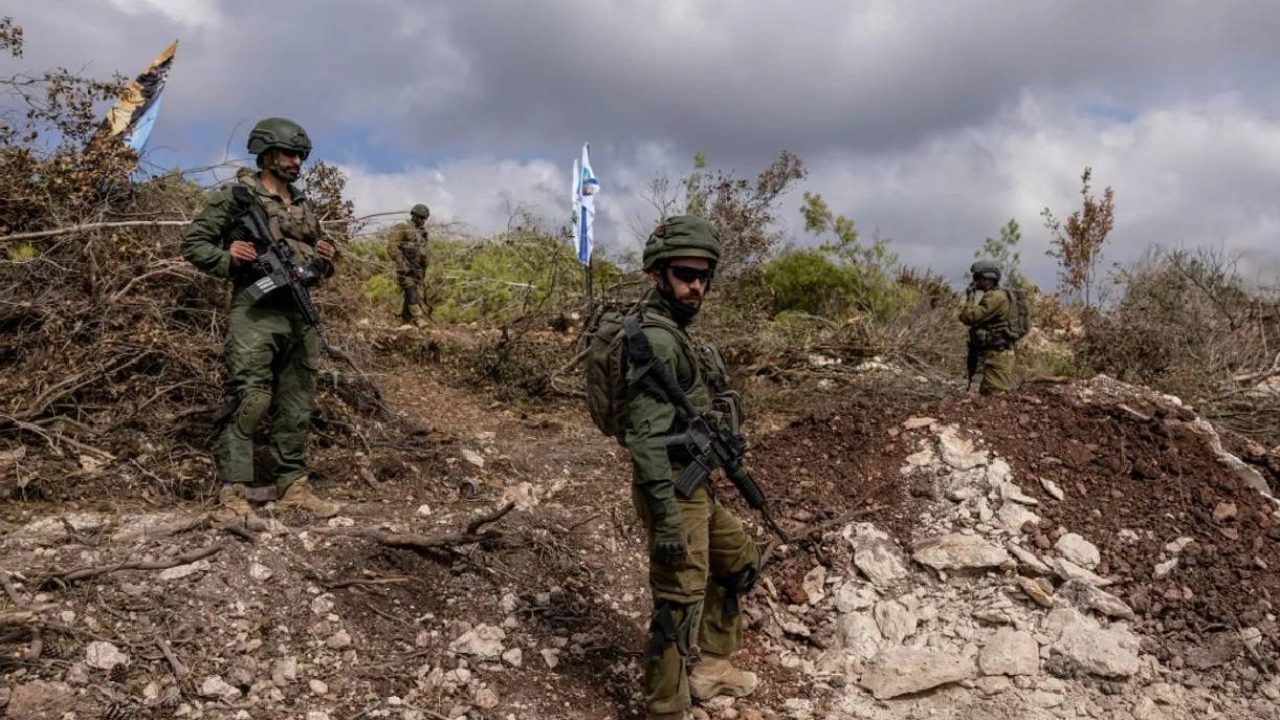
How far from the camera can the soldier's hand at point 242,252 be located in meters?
3.90

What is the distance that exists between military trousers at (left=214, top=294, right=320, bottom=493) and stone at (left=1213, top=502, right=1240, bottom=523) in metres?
4.57

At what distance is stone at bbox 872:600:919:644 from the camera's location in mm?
3822

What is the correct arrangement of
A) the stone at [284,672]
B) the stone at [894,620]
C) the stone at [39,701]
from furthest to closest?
the stone at [894,620], the stone at [284,672], the stone at [39,701]

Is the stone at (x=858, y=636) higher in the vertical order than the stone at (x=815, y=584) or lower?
lower

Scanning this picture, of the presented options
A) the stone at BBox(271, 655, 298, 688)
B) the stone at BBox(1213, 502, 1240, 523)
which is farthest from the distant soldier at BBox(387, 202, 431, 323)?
the stone at BBox(1213, 502, 1240, 523)

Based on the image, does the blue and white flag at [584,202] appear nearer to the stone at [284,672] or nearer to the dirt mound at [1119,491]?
the dirt mound at [1119,491]

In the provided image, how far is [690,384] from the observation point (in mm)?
3008

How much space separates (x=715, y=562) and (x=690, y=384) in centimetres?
74

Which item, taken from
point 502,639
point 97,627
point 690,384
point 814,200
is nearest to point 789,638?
point 502,639

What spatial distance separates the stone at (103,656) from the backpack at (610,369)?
178cm

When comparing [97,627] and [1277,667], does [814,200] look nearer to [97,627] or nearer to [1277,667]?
[1277,667]

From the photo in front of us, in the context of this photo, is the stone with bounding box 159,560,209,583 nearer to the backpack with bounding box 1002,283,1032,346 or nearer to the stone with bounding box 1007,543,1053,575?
the stone with bounding box 1007,543,1053,575


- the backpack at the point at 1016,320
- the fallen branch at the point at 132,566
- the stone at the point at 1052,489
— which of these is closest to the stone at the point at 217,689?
the fallen branch at the point at 132,566

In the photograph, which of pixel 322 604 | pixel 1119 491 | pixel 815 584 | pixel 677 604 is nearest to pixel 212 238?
pixel 322 604
